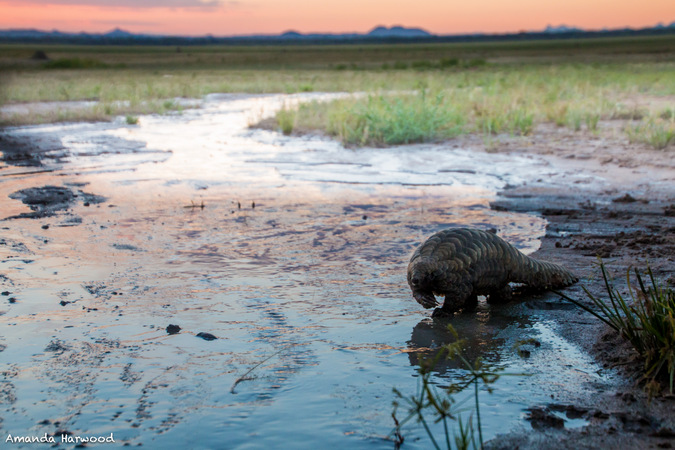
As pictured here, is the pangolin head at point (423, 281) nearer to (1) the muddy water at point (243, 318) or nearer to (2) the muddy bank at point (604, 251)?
(1) the muddy water at point (243, 318)

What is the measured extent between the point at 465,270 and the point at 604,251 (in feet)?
7.06

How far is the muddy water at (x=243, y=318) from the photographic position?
10.9 ft

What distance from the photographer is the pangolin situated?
4352 mm

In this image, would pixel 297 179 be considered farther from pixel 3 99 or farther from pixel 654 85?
pixel 654 85

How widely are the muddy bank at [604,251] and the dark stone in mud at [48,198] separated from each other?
5236mm

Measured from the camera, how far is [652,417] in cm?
315

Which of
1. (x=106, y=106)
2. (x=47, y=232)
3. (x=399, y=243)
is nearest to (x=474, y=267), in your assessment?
(x=399, y=243)

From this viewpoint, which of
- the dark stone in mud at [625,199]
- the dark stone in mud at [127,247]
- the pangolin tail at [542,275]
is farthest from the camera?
the dark stone in mud at [625,199]

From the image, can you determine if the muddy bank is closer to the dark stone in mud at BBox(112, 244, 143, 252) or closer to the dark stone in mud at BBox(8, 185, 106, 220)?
the dark stone in mud at BBox(112, 244, 143, 252)

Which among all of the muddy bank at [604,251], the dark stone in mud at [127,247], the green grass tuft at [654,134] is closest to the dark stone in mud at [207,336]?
the muddy bank at [604,251]

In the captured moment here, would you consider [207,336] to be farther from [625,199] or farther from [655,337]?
[625,199]

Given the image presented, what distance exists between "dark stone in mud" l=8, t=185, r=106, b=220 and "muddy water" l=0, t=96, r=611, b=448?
5.4 inches

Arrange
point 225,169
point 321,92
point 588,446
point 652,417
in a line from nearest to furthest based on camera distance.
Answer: point 588,446
point 652,417
point 225,169
point 321,92

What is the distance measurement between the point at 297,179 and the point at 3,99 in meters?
15.7
